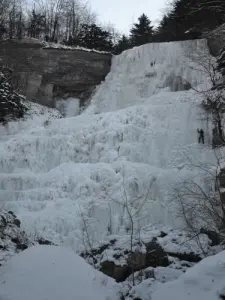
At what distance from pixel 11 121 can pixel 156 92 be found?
6.60 meters

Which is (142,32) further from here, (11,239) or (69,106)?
(11,239)

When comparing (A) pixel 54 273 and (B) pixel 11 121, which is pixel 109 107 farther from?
(A) pixel 54 273

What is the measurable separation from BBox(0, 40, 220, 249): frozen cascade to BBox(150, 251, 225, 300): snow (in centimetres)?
518

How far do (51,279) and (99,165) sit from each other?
7.05 metres

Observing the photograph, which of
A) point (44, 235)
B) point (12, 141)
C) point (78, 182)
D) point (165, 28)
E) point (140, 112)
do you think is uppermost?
point (165, 28)

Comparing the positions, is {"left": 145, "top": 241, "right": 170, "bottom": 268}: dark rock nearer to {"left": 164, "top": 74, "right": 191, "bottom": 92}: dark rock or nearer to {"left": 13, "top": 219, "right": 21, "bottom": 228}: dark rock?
{"left": 13, "top": 219, "right": 21, "bottom": 228}: dark rock

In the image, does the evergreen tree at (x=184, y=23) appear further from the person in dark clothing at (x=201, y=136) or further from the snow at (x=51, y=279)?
the snow at (x=51, y=279)

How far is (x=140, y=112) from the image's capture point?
1371cm

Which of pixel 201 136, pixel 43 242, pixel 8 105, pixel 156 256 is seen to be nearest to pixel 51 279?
pixel 156 256

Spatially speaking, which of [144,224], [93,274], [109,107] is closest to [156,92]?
[109,107]

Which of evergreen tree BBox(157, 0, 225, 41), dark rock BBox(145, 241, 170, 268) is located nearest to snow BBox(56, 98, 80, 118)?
evergreen tree BBox(157, 0, 225, 41)

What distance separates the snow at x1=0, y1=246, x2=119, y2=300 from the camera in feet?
12.0

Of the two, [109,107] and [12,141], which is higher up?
[109,107]

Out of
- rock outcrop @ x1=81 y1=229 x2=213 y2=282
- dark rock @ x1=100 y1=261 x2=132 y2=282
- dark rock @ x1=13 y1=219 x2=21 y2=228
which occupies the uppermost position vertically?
dark rock @ x1=13 y1=219 x2=21 y2=228
